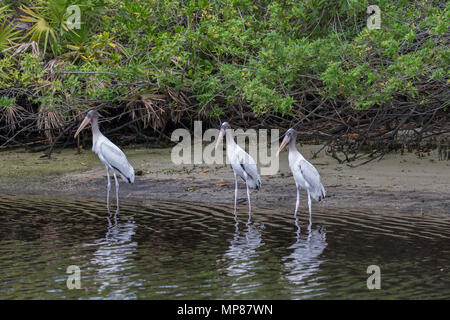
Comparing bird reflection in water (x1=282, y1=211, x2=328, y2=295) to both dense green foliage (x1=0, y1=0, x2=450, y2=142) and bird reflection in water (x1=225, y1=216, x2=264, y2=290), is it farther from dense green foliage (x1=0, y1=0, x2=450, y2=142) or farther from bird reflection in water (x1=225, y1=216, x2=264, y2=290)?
dense green foliage (x1=0, y1=0, x2=450, y2=142)

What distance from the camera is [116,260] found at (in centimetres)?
746

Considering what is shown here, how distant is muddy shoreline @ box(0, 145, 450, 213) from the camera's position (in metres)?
10.9

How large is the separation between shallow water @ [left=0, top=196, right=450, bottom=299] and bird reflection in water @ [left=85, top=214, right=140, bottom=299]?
0.01 m

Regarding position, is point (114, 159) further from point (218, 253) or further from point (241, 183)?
point (218, 253)

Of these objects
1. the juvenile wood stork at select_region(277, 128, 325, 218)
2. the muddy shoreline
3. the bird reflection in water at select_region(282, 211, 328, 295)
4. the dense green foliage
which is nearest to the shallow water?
the bird reflection in water at select_region(282, 211, 328, 295)

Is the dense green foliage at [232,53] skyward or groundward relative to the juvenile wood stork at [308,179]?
skyward

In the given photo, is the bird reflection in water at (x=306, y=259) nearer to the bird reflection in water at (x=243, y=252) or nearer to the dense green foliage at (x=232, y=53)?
the bird reflection in water at (x=243, y=252)

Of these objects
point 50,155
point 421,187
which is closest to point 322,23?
point 421,187

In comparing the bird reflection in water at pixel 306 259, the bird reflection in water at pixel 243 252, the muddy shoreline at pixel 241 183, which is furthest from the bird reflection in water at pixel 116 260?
the muddy shoreline at pixel 241 183

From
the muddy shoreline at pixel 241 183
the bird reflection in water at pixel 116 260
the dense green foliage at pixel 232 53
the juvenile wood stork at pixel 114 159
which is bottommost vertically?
the bird reflection in water at pixel 116 260

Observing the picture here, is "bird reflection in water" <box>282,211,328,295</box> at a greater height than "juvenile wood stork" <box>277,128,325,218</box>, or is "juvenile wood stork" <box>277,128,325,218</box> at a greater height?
"juvenile wood stork" <box>277,128,325,218</box>

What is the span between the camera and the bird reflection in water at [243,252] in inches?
273

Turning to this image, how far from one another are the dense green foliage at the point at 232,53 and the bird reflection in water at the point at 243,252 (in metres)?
2.54

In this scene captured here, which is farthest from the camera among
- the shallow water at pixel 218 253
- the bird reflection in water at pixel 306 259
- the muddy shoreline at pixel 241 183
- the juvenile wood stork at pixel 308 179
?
the muddy shoreline at pixel 241 183
